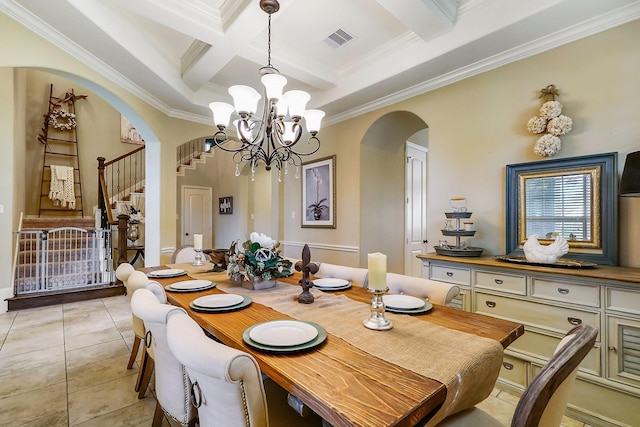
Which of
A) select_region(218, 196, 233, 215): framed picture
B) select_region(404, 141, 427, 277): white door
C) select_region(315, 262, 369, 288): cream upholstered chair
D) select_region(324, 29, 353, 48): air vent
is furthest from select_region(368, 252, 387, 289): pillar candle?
select_region(218, 196, 233, 215): framed picture

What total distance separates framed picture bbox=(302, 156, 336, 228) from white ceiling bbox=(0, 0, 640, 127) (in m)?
1.05

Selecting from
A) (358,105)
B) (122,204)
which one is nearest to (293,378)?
(358,105)

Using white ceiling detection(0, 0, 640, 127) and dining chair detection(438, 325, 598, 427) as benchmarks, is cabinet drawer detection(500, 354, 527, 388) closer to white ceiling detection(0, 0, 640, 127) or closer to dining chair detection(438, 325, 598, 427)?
dining chair detection(438, 325, 598, 427)

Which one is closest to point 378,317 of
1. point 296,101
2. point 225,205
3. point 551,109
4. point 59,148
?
point 296,101

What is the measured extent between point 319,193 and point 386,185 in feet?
3.22

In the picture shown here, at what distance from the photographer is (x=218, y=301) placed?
1.60 metres

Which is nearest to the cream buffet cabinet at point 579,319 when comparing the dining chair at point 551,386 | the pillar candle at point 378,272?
the dining chair at point 551,386

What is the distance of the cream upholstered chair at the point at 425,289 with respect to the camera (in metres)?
1.66

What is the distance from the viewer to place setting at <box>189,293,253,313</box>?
4.84ft

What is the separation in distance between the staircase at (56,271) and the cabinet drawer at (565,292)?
5.35 m

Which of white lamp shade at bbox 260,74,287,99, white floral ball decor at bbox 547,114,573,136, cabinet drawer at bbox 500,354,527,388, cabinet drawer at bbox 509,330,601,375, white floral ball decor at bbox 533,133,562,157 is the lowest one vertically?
cabinet drawer at bbox 500,354,527,388

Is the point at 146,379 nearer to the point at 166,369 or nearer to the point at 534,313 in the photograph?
the point at 166,369

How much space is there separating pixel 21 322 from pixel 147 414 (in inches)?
108

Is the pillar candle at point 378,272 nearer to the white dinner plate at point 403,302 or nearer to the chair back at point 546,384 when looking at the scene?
the white dinner plate at point 403,302
